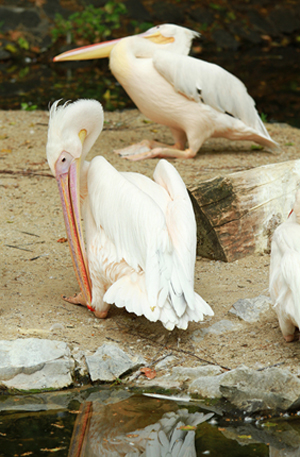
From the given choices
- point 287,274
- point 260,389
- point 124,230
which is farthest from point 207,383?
point 124,230

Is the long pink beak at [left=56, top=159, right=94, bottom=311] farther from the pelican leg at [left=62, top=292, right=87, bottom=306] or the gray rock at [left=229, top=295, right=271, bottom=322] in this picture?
the gray rock at [left=229, top=295, right=271, bottom=322]

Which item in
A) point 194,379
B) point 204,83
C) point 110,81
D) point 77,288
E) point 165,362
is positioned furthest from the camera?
point 110,81

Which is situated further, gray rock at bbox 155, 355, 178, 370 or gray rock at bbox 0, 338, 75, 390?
gray rock at bbox 155, 355, 178, 370

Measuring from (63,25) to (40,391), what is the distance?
978 centimetres

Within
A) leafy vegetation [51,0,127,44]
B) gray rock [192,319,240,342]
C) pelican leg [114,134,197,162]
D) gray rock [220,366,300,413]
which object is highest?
gray rock [220,366,300,413]

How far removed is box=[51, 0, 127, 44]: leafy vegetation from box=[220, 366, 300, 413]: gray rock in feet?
31.4

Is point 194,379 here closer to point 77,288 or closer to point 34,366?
point 34,366

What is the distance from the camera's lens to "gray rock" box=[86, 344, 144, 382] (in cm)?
269

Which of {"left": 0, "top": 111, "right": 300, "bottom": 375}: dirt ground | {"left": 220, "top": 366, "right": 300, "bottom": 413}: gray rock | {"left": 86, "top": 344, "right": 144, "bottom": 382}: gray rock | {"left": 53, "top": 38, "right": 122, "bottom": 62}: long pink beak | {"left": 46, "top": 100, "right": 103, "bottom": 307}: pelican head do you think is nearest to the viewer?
{"left": 220, "top": 366, "right": 300, "bottom": 413}: gray rock

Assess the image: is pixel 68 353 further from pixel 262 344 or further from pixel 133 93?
pixel 133 93

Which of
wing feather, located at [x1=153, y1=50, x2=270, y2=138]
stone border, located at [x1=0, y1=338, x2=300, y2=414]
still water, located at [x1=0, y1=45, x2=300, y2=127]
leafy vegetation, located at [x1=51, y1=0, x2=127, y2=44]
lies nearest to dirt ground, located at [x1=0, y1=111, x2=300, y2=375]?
stone border, located at [x1=0, y1=338, x2=300, y2=414]

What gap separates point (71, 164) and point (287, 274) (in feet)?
4.34

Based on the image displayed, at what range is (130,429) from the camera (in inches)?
92.8

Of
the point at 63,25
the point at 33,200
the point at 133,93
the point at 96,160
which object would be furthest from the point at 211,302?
the point at 63,25
